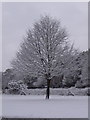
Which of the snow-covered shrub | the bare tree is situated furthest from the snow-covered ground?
the snow-covered shrub

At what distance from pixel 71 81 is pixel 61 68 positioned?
121ft

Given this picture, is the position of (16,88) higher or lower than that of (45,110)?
higher

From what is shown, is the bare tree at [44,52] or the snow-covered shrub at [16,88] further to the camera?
the snow-covered shrub at [16,88]

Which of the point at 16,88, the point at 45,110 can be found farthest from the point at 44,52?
the point at 16,88

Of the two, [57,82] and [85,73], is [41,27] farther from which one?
[57,82]

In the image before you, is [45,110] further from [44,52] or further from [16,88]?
[16,88]

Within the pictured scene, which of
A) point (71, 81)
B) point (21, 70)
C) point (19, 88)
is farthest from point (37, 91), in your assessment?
point (21, 70)

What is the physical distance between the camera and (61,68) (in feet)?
125

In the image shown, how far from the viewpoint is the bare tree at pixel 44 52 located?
3778cm

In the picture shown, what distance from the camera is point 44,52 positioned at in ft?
A: 124

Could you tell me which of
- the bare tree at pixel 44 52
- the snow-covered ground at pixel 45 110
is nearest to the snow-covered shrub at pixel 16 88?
the bare tree at pixel 44 52

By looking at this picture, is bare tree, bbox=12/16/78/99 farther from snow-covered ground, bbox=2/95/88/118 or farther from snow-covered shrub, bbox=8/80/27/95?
snow-covered shrub, bbox=8/80/27/95

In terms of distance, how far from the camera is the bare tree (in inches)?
1487

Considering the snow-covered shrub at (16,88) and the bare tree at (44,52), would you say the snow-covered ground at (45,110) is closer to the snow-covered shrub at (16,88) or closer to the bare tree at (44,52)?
the bare tree at (44,52)
